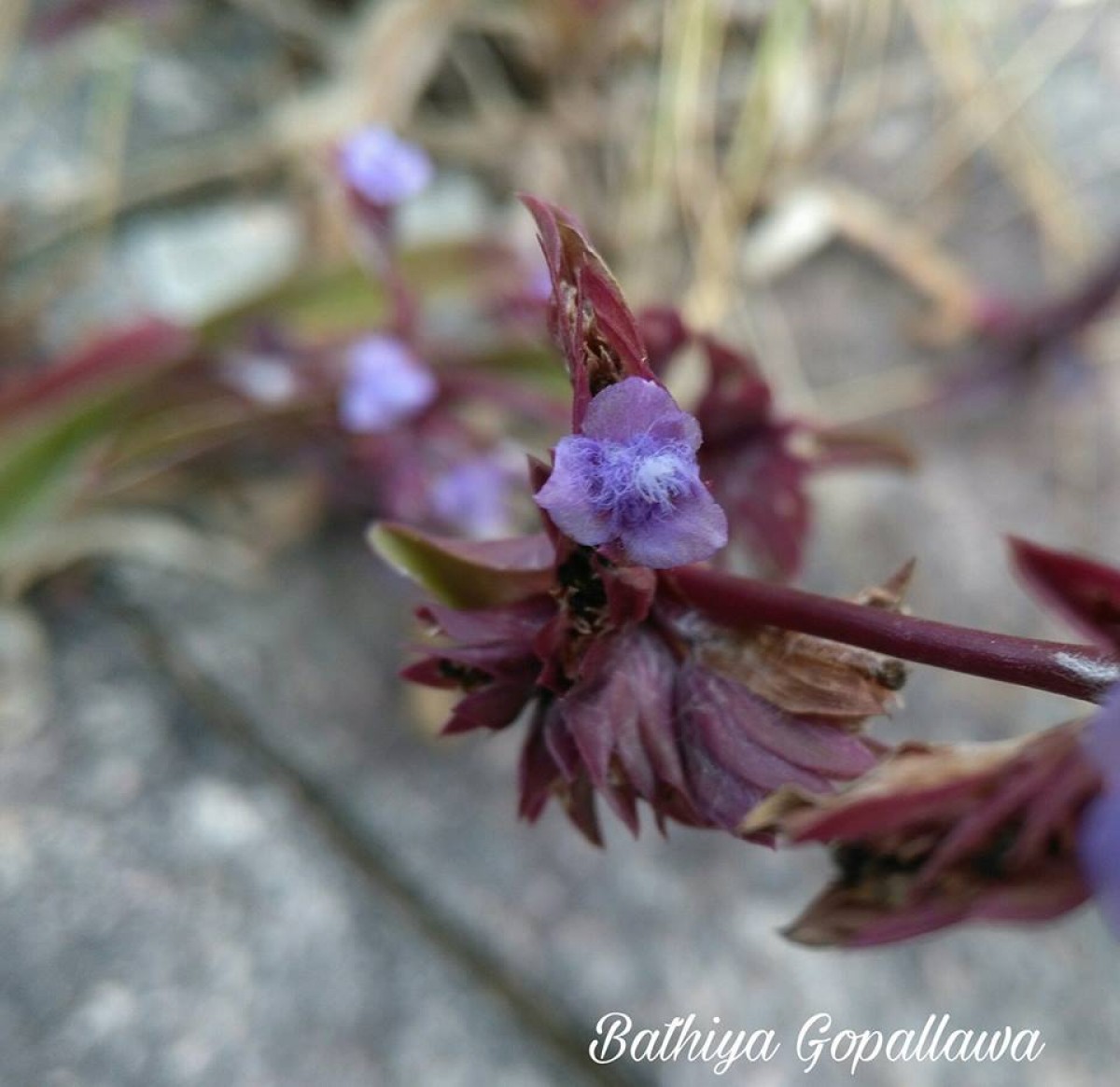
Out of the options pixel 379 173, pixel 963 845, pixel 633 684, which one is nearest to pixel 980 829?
pixel 963 845

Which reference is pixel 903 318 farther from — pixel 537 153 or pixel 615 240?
pixel 537 153

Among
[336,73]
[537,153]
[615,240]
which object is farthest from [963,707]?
[336,73]

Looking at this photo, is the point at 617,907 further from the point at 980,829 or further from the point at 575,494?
the point at 575,494

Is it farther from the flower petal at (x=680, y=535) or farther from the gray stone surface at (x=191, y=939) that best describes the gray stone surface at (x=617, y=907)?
the flower petal at (x=680, y=535)

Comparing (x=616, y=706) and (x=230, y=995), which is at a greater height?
(x=616, y=706)

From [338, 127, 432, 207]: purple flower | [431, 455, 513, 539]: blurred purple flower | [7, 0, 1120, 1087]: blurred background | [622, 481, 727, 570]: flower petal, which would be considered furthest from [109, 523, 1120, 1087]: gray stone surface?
[622, 481, 727, 570]: flower petal

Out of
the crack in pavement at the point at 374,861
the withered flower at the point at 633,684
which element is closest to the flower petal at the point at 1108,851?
the withered flower at the point at 633,684
